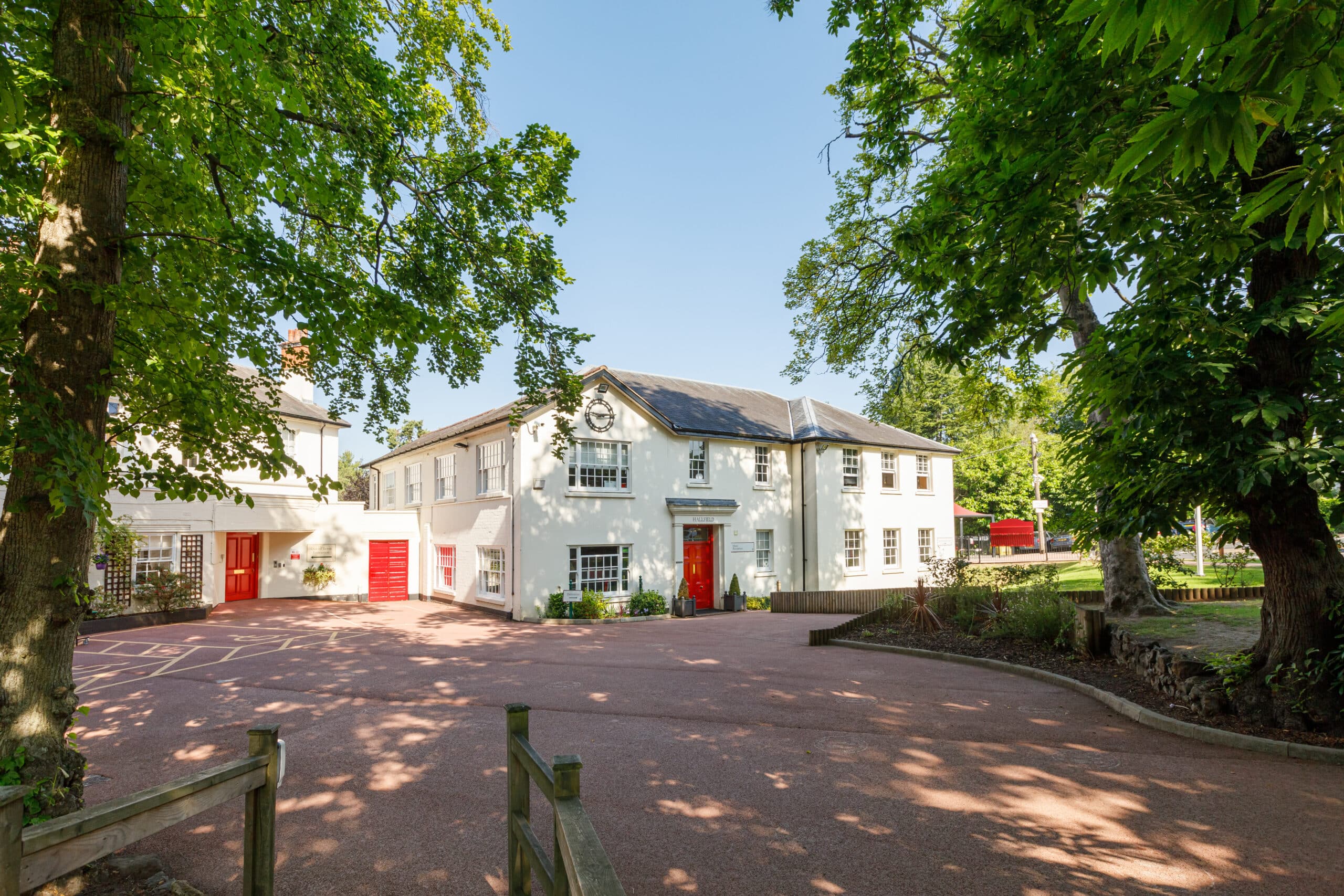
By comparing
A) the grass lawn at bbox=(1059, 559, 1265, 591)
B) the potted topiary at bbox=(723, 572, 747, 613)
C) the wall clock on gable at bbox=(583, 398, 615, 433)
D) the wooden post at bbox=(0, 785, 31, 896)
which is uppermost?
the wall clock on gable at bbox=(583, 398, 615, 433)

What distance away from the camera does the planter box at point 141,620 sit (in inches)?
703

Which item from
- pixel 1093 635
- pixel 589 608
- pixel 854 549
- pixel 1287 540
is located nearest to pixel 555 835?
pixel 1287 540

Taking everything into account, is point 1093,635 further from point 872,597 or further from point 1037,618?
point 872,597

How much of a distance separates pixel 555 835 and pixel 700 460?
22.2 metres

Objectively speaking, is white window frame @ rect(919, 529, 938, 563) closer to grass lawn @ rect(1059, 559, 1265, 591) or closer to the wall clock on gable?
grass lawn @ rect(1059, 559, 1265, 591)

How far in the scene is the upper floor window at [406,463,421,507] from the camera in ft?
94.1

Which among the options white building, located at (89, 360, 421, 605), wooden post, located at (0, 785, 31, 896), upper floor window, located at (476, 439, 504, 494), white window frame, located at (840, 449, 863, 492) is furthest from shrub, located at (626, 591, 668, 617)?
wooden post, located at (0, 785, 31, 896)

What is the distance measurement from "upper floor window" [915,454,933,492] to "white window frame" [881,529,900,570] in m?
2.58

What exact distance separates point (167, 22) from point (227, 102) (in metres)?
0.73

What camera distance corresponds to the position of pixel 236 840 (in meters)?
5.78

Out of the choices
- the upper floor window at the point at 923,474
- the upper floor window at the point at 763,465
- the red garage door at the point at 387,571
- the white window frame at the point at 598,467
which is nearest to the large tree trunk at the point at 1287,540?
the white window frame at the point at 598,467

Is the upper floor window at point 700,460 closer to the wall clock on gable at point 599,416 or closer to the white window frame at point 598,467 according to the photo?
the white window frame at point 598,467

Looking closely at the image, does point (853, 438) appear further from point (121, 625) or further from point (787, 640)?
point (121, 625)

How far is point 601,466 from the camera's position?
22.6 metres
